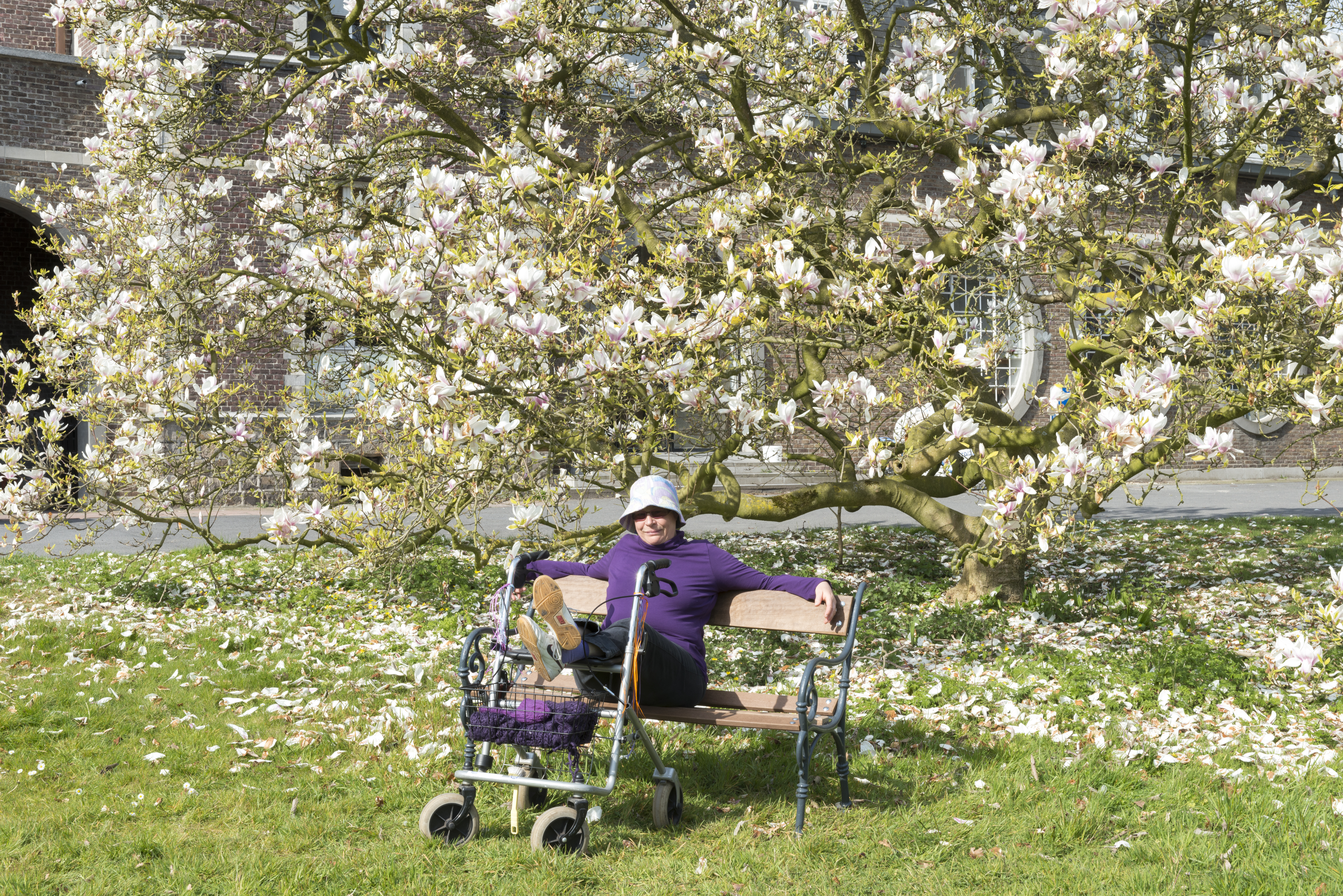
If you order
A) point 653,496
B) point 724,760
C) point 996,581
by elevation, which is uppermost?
point 653,496

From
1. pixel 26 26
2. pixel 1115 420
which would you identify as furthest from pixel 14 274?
pixel 1115 420

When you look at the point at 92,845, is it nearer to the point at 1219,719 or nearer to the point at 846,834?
the point at 846,834

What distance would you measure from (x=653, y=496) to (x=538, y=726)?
3.75 feet

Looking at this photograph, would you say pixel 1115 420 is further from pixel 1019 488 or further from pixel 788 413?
pixel 788 413

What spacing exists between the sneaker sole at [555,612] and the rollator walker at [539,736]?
14cm

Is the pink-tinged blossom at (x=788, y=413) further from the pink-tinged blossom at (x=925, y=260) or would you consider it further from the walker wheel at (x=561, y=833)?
the walker wheel at (x=561, y=833)

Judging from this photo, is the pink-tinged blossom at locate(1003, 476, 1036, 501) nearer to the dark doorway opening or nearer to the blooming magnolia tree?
the blooming magnolia tree

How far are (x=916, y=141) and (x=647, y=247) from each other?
2.03m

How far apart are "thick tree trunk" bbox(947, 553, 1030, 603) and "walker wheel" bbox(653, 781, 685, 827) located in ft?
15.2

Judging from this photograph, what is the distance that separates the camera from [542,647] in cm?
384

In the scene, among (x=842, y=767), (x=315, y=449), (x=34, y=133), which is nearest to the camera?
(x=842, y=767)

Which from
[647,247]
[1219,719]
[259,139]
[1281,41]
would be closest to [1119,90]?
[1281,41]

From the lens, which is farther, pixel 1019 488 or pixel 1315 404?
pixel 1019 488

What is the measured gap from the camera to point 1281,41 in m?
7.00
